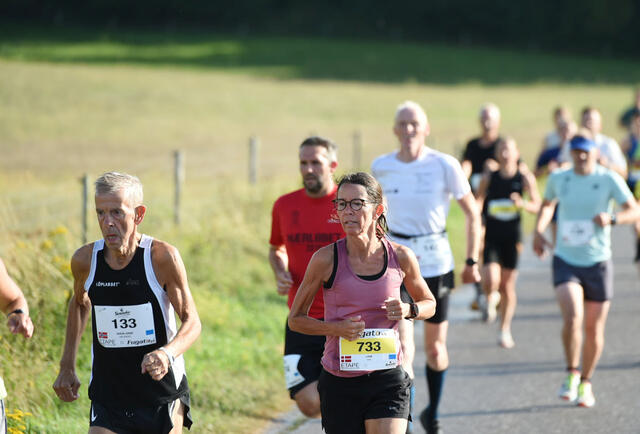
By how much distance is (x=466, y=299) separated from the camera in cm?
1144

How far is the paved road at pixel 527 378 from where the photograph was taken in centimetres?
694

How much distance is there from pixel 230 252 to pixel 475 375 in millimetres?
4301

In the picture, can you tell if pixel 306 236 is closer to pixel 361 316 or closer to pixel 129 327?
pixel 361 316

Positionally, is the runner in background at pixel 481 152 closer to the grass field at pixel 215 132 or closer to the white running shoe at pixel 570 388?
the grass field at pixel 215 132

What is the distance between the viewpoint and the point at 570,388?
292 inches

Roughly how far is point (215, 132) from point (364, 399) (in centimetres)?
3072

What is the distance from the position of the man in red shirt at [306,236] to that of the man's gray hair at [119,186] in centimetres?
172

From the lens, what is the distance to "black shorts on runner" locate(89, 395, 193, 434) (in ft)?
14.9

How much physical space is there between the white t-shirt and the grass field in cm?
170

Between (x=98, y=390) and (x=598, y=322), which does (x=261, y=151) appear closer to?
(x=598, y=322)

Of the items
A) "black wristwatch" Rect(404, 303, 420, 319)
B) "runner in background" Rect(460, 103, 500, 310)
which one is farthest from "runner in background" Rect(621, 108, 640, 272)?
"black wristwatch" Rect(404, 303, 420, 319)

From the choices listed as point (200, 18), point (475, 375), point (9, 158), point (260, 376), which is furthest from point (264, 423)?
point (200, 18)

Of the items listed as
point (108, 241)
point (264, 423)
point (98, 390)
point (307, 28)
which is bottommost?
point (264, 423)

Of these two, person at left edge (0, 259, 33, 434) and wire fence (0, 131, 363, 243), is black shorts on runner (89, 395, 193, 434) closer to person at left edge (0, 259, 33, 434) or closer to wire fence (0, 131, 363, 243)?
person at left edge (0, 259, 33, 434)
